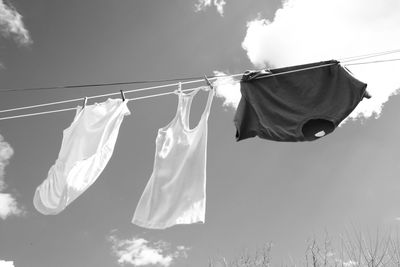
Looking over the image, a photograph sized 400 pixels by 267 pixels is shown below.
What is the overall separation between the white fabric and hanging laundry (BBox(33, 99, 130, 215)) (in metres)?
0.58

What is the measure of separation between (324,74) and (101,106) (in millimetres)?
2681

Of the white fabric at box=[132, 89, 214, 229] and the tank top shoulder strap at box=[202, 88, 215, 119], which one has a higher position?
the tank top shoulder strap at box=[202, 88, 215, 119]

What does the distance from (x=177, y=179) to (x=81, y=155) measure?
1.14m

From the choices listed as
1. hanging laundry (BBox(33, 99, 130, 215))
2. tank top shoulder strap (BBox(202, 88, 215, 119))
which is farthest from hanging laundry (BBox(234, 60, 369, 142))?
hanging laundry (BBox(33, 99, 130, 215))

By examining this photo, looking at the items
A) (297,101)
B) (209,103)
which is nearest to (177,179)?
(209,103)

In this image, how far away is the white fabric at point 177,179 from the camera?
4.09 meters

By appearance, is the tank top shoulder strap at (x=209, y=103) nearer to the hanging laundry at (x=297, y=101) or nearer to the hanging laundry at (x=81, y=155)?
the hanging laundry at (x=297, y=101)

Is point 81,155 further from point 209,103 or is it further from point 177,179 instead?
point 209,103

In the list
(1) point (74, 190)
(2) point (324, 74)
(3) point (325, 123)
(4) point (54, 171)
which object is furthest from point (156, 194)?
(2) point (324, 74)

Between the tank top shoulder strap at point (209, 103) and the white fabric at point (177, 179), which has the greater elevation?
the tank top shoulder strap at point (209, 103)

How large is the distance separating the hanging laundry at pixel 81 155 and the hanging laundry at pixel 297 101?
149cm

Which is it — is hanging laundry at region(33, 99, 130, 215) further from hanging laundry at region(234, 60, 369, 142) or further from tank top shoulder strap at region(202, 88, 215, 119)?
hanging laundry at region(234, 60, 369, 142)

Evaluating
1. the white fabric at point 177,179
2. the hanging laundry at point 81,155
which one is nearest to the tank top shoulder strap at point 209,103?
the white fabric at point 177,179

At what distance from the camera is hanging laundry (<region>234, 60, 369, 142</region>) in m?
4.47
